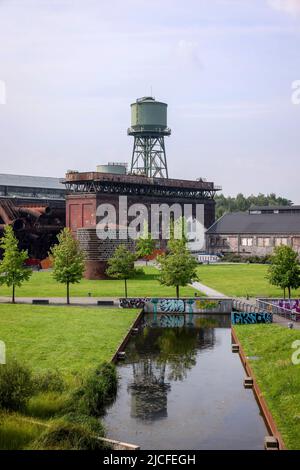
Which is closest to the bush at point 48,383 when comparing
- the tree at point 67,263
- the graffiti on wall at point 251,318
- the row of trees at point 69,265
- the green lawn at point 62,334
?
the green lawn at point 62,334

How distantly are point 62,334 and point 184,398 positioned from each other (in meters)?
11.6

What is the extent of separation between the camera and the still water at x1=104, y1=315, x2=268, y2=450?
878 inches

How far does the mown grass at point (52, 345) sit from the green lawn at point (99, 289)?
24.7ft

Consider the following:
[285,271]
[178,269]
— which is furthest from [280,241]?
[178,269]

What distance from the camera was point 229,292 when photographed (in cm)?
5472

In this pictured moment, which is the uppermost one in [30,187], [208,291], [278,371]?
[30,187]

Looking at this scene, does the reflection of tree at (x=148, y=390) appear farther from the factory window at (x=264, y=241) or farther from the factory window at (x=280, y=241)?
the factory window at (x=264, y=241)

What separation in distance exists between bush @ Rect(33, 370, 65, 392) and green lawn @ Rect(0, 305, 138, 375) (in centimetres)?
179

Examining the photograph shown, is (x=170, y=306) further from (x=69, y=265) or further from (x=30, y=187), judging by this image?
(x=30, y=187)

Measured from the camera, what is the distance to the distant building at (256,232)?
97.4m

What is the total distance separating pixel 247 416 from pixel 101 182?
68.1 metres

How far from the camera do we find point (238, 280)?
64625 millimetres

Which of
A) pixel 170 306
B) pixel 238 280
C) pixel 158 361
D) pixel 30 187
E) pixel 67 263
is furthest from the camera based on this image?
pixel 30 187

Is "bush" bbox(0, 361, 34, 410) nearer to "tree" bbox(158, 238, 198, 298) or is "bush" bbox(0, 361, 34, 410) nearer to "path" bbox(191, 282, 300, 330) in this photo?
"path" bbox(191, 282, 300, 330)
